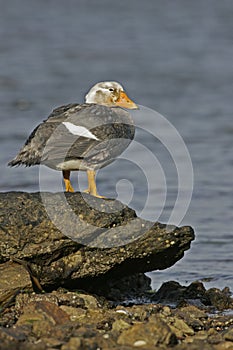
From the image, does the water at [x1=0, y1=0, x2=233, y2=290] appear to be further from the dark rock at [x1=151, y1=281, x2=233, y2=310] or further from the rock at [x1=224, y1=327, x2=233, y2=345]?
the rock at [x1=224, y1=327, x2=233, y2=345]

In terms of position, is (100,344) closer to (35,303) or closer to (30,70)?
(35,303)

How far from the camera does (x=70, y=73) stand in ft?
64.8

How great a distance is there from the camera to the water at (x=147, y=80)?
9984mm

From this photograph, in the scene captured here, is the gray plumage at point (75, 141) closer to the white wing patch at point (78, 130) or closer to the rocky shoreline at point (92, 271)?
the white wing patch at point (78, 130)

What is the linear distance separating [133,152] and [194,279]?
454cm

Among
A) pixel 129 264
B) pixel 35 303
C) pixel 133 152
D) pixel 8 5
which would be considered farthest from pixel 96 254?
pixel 8 5

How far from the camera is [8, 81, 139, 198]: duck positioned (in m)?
7.17

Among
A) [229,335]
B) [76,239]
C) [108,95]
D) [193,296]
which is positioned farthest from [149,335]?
[108,95]

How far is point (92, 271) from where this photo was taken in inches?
269

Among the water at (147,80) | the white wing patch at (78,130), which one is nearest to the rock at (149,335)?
the white wing patch at (78,130)

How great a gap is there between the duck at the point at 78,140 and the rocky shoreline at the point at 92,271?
478mm

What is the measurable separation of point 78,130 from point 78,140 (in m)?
0.12

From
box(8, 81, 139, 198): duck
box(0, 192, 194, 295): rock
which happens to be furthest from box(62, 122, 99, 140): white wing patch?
box(0, 192, 194, 295): rock

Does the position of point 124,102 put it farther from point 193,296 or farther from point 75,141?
point 193,296
